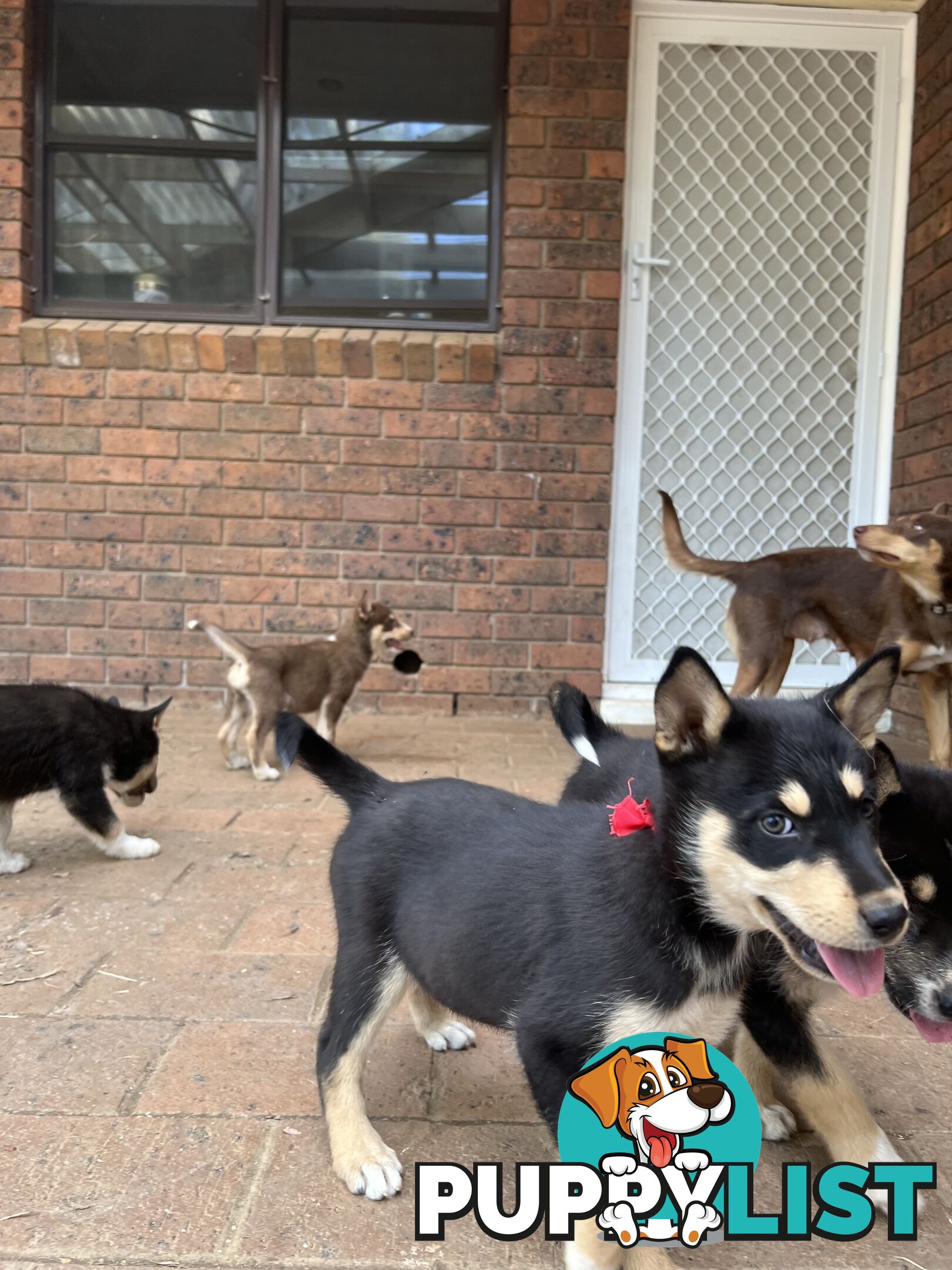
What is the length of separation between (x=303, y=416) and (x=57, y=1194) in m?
5.09

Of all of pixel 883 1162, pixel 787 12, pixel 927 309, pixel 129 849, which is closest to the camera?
pixel 883 1162

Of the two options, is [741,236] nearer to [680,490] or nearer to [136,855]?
[680,490]

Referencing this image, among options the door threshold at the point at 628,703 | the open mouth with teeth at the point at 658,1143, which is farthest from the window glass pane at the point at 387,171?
the open mouth with teeth at the point at 658,1143

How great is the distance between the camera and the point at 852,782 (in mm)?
1470

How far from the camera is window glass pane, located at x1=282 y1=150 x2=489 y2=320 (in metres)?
6.34

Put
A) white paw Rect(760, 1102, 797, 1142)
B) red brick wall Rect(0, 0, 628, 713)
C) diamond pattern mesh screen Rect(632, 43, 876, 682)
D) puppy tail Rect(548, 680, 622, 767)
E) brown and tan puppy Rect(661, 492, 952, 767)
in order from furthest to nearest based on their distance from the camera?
diamond pattern mesh screen Rect(632, 43, 876, 682) < red brick wall Rect(0, 0, 628, 713) < brown and tan puppy Rect(661, 492, 952, 767) < puppy tail Rect(548, 680, 622, 767) < white paw Rect(760, 1102, 797, 1142)

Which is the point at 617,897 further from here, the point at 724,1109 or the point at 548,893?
the point at 724,1109

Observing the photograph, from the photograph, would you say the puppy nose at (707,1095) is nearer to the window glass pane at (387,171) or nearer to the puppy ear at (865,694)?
the puppy ear at (865,694)

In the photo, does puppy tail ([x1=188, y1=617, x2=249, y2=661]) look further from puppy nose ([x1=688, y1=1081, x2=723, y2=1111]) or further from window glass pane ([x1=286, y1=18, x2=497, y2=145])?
puppy nose ([x1=688, y1=1081, x2=723, y2=1111])

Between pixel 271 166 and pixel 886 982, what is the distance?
622 cm

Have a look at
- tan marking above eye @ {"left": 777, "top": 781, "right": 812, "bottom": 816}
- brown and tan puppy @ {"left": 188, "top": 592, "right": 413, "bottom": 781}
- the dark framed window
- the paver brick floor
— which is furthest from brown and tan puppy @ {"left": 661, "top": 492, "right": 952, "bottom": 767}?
tan marking above eye @ {"left": 777, "top": 781, "right": 812, "bottom": 816}

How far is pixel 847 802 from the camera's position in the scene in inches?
57.5

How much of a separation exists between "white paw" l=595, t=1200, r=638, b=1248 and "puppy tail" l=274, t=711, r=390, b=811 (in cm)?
93

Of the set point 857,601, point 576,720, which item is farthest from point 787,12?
point 576,720
